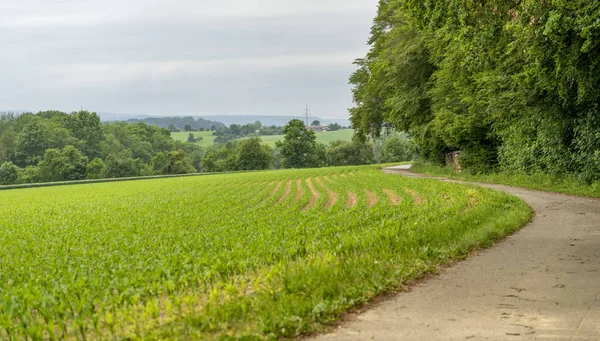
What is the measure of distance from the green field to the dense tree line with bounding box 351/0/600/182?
14.2 feet

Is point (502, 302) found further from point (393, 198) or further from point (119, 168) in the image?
point (119, 168)

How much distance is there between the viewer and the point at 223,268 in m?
8.17

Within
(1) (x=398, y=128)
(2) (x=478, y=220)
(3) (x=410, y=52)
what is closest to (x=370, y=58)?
(1) (x=398, y=128)

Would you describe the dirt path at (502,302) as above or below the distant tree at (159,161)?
above

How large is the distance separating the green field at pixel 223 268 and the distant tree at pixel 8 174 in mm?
98397

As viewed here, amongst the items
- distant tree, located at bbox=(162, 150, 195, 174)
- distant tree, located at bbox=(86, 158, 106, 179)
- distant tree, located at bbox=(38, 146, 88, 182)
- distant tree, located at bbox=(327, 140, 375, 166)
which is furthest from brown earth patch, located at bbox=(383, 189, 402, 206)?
distant tree, located at bbox=(327, 140, 375, 166)

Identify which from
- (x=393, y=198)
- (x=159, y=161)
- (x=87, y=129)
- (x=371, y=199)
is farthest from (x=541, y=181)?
(x=87, y=129)

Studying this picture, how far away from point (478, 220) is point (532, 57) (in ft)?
20.1

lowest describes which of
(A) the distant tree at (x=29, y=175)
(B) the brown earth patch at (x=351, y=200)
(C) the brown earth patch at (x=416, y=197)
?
(A) the distant tree at (x=29, y=175)

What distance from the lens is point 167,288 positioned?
278 inches

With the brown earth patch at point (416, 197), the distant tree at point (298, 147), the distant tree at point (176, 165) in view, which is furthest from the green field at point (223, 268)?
the distant tree at point (298, 147)

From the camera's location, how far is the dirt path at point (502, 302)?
5504 mm

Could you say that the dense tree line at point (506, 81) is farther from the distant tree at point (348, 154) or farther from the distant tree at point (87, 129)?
the distant tree at point (87, 129)

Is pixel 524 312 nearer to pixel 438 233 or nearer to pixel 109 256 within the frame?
pixel 438 233
